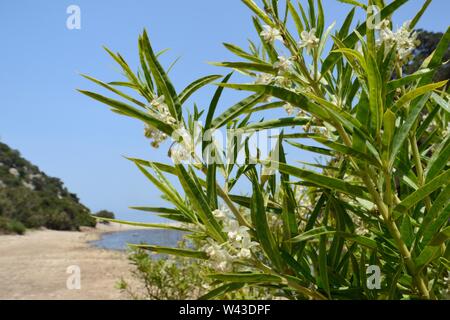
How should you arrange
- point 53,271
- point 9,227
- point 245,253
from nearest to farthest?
point 245,253, point 53,271, point 9,227

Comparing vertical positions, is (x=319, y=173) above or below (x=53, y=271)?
above

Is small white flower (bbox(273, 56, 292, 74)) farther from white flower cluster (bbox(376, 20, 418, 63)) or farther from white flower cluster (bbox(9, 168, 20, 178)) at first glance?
white flower cluster (bbox(9, 168, 20, 178))

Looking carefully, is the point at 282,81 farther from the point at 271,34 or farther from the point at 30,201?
the point at 30,201

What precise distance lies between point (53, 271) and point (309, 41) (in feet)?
31.6

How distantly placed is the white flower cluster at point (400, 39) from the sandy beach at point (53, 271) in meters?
5.99

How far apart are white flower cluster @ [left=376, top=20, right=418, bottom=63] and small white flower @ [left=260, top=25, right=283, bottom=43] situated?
0.19 m

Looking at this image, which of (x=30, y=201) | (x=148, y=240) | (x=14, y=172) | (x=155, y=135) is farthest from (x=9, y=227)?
(x=155, y=135)

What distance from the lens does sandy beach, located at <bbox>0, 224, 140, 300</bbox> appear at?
262 inches

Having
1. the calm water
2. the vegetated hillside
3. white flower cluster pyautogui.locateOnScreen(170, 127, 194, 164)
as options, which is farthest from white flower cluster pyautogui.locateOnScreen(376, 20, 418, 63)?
the vegetated hillside

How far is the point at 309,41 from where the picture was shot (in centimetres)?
77

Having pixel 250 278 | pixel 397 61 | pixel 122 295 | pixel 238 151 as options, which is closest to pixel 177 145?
pixel 238 151

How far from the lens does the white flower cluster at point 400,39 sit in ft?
2.46
